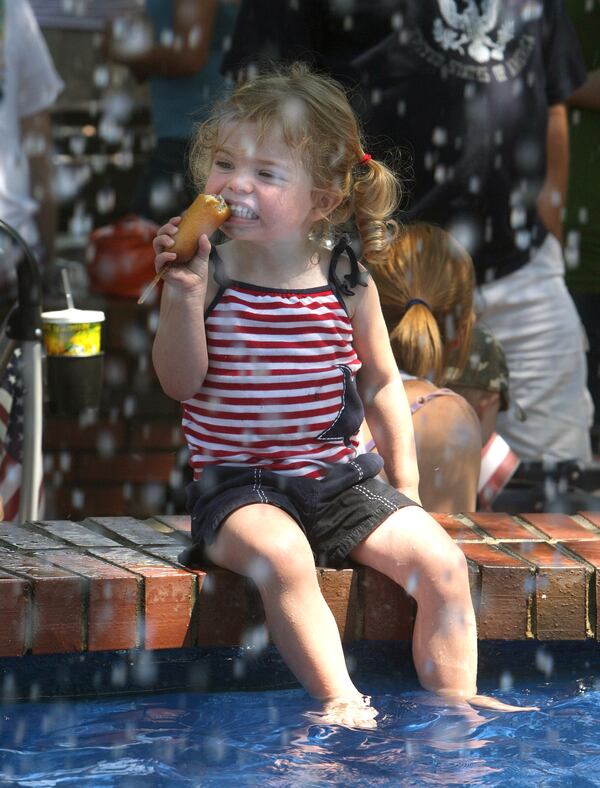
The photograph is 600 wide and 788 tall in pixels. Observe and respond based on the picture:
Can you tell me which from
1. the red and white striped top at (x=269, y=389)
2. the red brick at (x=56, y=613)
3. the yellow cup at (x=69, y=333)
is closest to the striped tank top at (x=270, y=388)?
the red and white striped top at (x=269, y=389)

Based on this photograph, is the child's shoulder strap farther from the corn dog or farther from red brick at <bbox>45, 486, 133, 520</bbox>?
red brick at <bbox>45, 486, 133, 520</bbox>

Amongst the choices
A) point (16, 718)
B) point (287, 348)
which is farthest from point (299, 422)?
point (16, 718)

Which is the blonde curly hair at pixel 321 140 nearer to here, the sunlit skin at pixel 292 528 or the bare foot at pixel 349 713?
the sunlit skin at pixel 292 528

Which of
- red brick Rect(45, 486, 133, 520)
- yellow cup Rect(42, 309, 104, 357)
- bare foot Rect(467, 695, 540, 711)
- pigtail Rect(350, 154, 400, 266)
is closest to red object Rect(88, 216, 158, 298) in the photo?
red brick Rect(45, 486, 133, 520)

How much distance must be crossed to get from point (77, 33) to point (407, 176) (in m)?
→ 3.25

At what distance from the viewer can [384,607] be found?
3068 mm

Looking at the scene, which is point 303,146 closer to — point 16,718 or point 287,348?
point 287,348

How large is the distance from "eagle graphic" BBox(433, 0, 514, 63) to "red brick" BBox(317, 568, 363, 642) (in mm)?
2173

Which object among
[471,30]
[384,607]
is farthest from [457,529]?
[471,30]

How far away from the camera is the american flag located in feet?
13.5

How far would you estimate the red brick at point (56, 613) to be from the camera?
2838mm

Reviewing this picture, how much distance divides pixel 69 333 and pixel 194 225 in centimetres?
128

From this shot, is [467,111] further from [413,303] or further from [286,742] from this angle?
[286,742]

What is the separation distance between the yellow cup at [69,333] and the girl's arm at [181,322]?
3.50 ft
